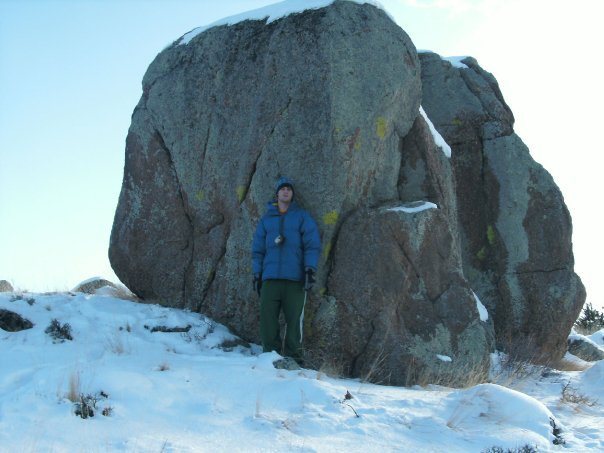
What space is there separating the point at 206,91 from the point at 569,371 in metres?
7.76

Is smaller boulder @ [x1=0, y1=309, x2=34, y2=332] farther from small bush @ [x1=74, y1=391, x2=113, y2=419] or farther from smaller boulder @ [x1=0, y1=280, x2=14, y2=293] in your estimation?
smaller boulder @ [x1=0, y1=280, x2=14, y2=293]

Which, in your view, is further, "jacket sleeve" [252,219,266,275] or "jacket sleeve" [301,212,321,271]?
"jacket sleeve" [252,219,266,275]

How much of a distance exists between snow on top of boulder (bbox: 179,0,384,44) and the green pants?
162 inches

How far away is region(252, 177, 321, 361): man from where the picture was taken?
8.17m

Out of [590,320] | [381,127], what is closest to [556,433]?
[381,127]

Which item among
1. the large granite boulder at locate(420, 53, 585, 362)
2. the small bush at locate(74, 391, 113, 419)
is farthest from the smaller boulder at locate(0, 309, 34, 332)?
the large granite boulder at locate(420, 53, 585, 362)

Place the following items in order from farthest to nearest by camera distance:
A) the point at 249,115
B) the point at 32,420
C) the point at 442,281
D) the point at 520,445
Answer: the point at 249,115
the point at 442,281
the point at 520,445
the point at 32,420

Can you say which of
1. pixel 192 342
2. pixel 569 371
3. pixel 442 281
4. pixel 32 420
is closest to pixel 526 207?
pixel 569 371

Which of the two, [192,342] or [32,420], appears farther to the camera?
[192,342]

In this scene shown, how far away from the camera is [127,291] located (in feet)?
39.5

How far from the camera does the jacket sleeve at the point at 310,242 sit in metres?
8.13

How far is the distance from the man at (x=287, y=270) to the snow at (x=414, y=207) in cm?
127

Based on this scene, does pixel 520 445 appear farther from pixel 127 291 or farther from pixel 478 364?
pixel 127 291

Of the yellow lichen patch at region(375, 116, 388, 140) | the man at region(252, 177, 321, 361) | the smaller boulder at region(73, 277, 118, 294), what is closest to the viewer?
the man at region(252, 177, 321, 361)
